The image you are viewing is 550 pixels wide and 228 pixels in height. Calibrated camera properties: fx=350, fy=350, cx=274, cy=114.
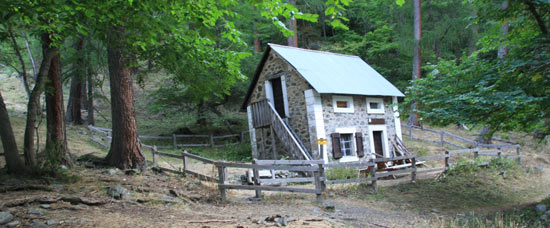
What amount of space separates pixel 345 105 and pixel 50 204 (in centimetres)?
1096

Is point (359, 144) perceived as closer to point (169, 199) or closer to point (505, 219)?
point (505, 219)

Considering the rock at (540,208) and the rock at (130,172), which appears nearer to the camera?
the rock at (540,208)

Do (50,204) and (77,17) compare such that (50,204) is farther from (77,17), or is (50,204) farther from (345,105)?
(345,105)

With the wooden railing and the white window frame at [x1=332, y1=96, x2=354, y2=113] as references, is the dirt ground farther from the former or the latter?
the white window frame at [x1=332, y1=96, x2=354, y2=113]

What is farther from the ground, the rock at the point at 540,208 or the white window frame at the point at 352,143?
the white window frame at the point at 352,143

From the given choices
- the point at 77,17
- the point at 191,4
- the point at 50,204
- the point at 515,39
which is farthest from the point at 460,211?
the point at 77,17

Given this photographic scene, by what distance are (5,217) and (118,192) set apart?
1938 mm

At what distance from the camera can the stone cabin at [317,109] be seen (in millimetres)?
13094

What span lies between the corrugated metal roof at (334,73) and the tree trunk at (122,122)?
638 cm

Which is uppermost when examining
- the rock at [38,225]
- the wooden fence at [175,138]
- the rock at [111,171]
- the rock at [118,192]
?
the wooden fence at [175,138]

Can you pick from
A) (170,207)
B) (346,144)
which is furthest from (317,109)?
(170,207)

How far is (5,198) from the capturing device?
5289mm

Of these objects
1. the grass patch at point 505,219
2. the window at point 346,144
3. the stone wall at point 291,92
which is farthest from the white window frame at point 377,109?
the grass patch at point 505,219

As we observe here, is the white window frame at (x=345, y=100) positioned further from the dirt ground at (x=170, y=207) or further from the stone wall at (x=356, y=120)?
the dirt ground at (x=170, y=207)
